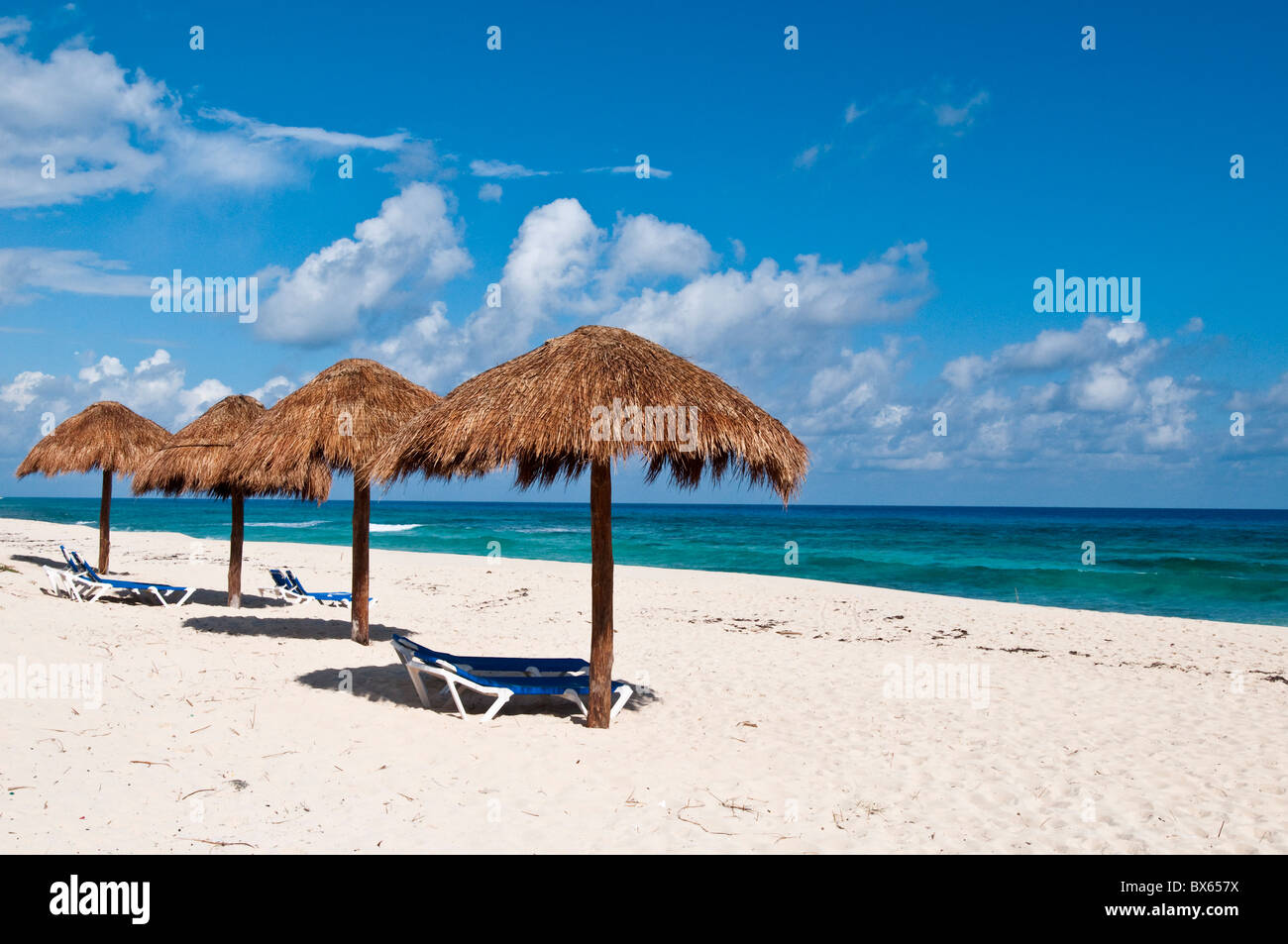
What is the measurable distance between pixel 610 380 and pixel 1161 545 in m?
47.7

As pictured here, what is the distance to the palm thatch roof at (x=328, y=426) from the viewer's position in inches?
346

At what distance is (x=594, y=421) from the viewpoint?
5.85 metres

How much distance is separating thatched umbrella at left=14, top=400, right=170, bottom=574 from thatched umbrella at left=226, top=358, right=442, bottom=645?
25.8ft

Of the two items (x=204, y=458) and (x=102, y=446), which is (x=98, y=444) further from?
(x=204, y=458)

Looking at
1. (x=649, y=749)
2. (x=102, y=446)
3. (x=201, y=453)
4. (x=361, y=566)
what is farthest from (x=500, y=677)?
(x=102, y=446)

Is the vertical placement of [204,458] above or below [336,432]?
below

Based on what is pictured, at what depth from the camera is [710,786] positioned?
17.7ft

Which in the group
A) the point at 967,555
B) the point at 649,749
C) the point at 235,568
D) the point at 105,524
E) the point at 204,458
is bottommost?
the point at 967,555

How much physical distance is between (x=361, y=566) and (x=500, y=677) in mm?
3280

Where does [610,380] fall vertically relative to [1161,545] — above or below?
above

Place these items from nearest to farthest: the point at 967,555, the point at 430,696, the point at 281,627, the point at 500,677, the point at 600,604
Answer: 1. the point at 600,604
2. the point at 500,677
3. the point at 430,696
4. the point at 281,627
5. the point at 967,555
